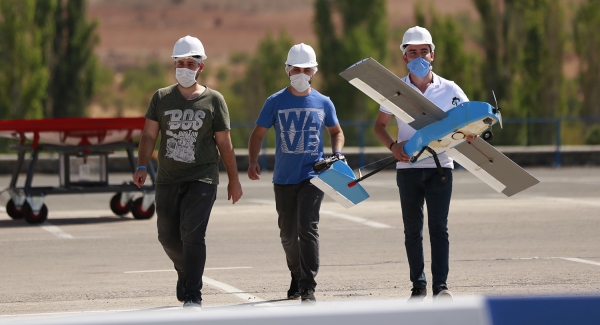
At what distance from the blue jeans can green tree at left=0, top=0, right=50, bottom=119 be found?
Result: 3578cm

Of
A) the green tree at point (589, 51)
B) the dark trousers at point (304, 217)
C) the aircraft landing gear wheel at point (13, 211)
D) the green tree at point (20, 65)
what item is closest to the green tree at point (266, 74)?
the green tree at point (589, 51)

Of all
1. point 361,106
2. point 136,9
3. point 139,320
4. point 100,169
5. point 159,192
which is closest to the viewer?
point 139,320

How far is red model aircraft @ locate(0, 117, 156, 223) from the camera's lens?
11.9 meters

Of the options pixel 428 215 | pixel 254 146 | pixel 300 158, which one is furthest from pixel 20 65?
pixel 428 215

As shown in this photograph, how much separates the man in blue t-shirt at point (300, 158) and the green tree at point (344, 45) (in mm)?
47495

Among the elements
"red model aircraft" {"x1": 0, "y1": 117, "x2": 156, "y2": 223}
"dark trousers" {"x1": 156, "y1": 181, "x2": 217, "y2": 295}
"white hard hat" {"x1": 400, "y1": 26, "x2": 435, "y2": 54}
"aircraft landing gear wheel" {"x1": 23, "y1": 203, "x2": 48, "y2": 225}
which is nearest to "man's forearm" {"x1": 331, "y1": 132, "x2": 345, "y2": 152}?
"white hard hat" {"x1": 400, "y1": 26, "x2": 435, "y2": 54}

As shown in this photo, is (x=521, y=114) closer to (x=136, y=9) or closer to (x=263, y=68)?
(x=263, y=68)

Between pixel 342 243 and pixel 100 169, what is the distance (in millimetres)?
4514

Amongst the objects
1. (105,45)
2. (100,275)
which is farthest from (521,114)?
(105,45)

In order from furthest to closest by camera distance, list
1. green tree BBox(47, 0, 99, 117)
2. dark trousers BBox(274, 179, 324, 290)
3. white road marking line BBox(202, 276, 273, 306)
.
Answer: green tree BBox(47, 0, 99, 117) → white road marking line BBox(202, 276, 273, 306) → dark trousers BBox(274, 179, 324, 290)

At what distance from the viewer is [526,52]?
43.9 meters

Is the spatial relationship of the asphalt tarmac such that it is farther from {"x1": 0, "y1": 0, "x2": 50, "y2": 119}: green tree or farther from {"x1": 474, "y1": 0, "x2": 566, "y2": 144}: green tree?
{"x1": 474, "y1": 0, "x2": 566, "y2": 144}: green tree

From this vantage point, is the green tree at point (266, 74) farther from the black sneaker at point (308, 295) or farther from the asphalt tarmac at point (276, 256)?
the black sneaker at point (308, 295)

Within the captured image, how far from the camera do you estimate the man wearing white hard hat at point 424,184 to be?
6.02 meters
